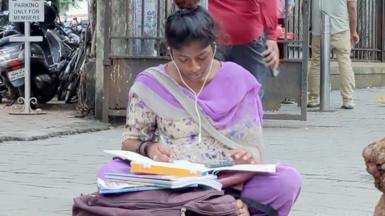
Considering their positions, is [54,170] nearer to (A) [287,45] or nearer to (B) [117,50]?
(B) [117,50]

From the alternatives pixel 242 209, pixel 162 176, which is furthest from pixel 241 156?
pixel 162 176

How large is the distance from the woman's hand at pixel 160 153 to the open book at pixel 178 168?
Answer: 0.04 meters

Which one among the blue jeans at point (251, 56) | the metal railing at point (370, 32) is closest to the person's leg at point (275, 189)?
the blue jeans at point (251, 56)

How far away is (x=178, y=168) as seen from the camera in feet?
11.7

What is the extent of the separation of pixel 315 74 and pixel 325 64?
0.35m

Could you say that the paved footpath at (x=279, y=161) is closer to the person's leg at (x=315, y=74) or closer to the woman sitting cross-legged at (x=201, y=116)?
the person's leg at (x=315, y=74)

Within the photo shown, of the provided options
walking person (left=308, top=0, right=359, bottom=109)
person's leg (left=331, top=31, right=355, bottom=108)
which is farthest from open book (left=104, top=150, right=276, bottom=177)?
Answer: person's leg (left=331, top=31, right=355, bottom=108)

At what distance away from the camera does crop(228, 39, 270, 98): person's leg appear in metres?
5.02

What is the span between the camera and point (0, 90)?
11938 millimetres

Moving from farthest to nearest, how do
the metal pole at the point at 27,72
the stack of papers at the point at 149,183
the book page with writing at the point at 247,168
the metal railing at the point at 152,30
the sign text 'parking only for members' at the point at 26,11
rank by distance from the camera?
1. the sign text 'parking only for members' at the point at 26,11
2. the metal pole at the point at 27,72
3. the metal railing at the point at 152,30
4. the book page with writing at the point at 247,168
5. the stack of papers at the point at 149,183

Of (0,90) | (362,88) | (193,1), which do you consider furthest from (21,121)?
(362,88)

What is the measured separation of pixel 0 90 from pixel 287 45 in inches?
161

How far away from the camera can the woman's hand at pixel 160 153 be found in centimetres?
373

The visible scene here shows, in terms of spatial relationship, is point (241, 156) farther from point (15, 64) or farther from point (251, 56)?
point (15, 64)
